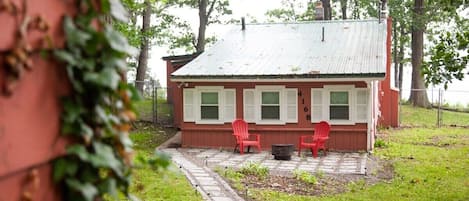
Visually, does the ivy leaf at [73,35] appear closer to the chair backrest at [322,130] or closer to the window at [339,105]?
the chair backrest at [322,130]

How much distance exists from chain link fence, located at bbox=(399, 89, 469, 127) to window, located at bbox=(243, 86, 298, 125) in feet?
26.3

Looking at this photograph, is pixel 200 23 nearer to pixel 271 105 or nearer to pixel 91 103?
pixel 271 105

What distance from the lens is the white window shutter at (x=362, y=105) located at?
12493 millimetres

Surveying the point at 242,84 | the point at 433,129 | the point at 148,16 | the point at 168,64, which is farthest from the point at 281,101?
the point at 148,16

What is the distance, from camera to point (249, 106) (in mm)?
13219

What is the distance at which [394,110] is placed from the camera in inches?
736

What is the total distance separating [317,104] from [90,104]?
1173 cm

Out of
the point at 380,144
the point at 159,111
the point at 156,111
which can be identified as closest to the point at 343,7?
the point at 159,111

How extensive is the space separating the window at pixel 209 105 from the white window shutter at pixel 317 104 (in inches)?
83.6

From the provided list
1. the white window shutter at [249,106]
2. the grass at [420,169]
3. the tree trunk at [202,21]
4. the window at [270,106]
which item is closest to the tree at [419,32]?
the grass at [420,169]

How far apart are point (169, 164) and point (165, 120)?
648 inches

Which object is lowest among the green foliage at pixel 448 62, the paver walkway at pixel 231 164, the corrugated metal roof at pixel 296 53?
the paver walkway at pixel 231 164

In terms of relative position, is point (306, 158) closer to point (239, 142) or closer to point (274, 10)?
point (239, 142)

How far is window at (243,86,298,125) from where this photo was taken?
13.0 m
